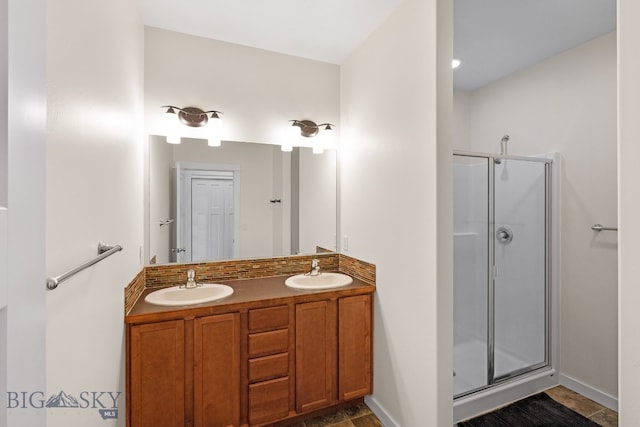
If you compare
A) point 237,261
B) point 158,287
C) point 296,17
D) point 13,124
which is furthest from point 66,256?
point 296,17

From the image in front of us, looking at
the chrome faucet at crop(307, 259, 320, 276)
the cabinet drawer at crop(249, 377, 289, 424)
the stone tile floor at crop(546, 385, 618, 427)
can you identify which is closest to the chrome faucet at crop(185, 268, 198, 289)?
the cabinet drawer at crop(249, 377, 289, 424)

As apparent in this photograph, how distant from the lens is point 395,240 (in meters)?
1.82

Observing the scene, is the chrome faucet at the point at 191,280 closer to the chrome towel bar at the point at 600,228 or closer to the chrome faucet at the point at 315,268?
the chrome faucet at the point at 315,268

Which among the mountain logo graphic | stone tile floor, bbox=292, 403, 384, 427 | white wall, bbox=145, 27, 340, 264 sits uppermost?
white wall, bbox=145, 27, 340, 264

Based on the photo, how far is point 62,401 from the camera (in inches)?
31.6

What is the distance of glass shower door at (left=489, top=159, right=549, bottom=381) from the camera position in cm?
239

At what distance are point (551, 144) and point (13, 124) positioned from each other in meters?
3.12

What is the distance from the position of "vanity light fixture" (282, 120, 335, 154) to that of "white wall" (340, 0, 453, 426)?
300mm

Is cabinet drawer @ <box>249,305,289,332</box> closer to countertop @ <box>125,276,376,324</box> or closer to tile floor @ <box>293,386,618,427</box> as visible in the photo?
countertop @ <box>125,276,376,324</box>

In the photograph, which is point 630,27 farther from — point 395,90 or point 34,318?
point 34,318

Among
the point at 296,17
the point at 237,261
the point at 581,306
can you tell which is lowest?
the point at 581,306

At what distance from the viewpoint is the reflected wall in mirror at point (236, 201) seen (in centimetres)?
209

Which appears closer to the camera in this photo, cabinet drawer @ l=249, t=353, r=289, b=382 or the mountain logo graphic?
the mountain logo graphic

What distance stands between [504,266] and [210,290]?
7.77 ft
